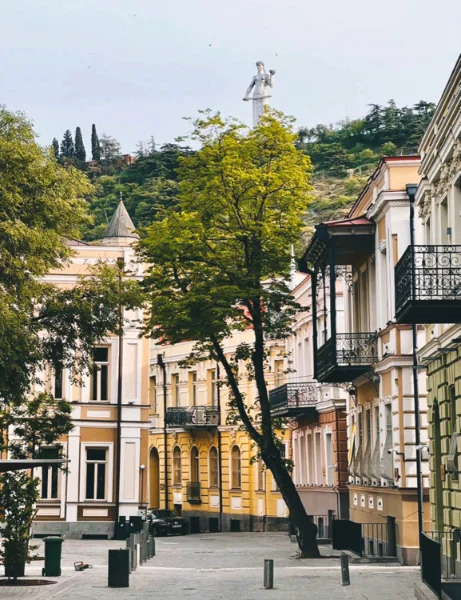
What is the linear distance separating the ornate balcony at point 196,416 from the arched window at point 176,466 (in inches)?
109

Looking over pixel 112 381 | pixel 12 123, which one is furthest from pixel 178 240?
pixel 112 381

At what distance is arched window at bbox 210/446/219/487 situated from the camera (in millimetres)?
60472

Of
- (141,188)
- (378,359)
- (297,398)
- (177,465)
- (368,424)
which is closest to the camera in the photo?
(378,359)

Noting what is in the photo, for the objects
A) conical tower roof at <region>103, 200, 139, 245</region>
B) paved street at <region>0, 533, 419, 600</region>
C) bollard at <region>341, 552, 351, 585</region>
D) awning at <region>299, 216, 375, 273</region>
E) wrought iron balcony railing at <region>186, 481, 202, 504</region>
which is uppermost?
conical tower roof at <region>103, 200, 139, 245</region>

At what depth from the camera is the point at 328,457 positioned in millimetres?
43719

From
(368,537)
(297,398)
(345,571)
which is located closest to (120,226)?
(297,398)

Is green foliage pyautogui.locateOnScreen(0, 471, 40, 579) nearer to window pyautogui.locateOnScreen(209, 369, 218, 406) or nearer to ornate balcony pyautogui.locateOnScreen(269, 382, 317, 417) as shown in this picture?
ornate balcony pyautogui.locateOnScreen(269, 382, 317, 417)

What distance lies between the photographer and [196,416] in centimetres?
6034

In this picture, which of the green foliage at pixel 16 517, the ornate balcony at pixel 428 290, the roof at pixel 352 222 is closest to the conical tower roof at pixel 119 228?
the roof at pixel 352 222

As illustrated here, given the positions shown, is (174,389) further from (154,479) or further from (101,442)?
(101,442)

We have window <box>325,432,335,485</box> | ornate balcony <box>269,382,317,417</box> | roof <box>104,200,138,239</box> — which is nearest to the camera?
window <box>325,432,335,485</box>

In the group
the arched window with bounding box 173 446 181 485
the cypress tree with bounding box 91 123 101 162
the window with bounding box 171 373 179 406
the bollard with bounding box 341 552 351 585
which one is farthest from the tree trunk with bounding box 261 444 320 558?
the cypress tree with bounding box 91 123 101 162

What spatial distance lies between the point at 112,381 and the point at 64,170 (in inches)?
846

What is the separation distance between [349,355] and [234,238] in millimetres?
4409
